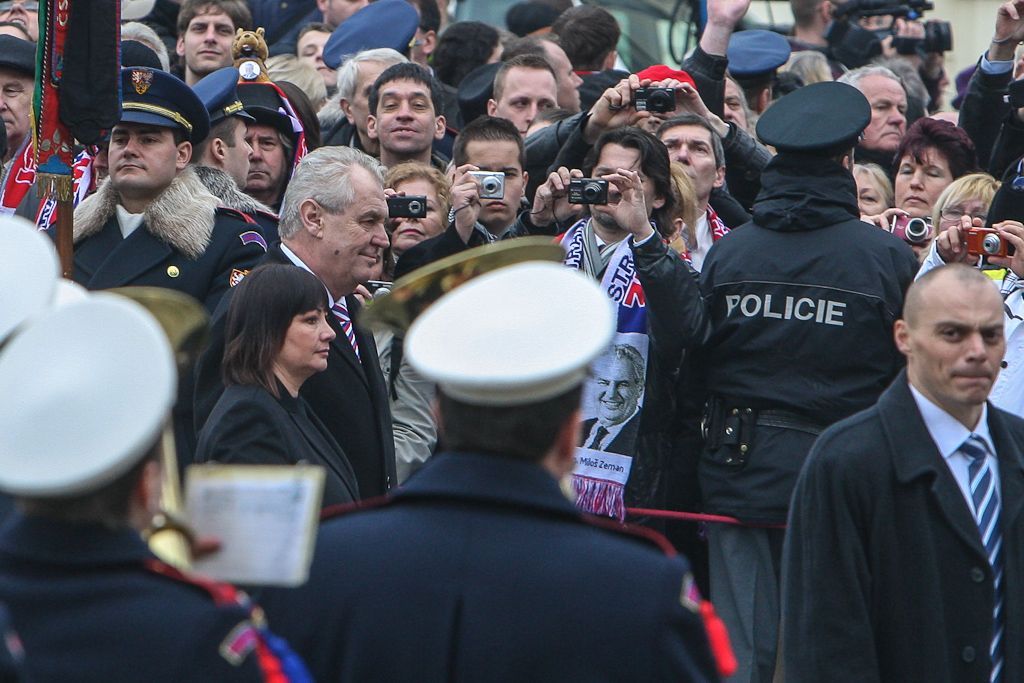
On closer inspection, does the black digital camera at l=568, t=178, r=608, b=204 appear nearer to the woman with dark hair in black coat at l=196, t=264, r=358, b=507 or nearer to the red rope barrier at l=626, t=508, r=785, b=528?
the red rope barrier at l=626, t=508, r=785, b=528

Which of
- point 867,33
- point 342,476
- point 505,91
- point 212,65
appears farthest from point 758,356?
point 867,33

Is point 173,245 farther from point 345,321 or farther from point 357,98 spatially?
point 357,98

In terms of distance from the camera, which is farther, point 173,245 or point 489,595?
point 173,245

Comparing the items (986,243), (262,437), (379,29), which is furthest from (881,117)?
(262,437)

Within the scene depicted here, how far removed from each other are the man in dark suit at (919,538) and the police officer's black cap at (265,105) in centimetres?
361

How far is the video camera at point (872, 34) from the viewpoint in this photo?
11.2m

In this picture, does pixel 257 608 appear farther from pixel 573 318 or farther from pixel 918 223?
pixel 918 223

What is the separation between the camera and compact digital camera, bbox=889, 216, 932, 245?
21.6 feet

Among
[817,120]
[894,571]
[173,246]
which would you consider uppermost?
[817,120]

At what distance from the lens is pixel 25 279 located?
3004 mm

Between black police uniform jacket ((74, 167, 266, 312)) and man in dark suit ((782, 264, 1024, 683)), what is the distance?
7.69 ft

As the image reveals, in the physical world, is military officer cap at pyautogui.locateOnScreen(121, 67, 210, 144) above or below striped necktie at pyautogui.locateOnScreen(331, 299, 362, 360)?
above

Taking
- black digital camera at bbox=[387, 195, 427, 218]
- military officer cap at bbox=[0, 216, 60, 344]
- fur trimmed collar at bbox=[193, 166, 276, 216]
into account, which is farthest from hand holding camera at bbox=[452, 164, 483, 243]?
military officer cap at bbox=[0, 216, 60, 344]

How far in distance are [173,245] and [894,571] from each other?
2781 millimetres
